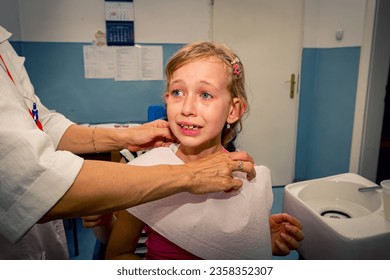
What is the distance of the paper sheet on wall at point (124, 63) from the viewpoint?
3139 mm

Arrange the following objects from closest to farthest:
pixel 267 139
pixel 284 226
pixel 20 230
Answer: pixel 20 230 < pixel 284 226 < pixel 267 139

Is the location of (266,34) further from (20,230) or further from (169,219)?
(20,230)

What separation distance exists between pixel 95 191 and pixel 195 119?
42cm

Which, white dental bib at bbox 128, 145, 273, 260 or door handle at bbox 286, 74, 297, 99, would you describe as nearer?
white dental bib at bbox 128, 145, 273, 260

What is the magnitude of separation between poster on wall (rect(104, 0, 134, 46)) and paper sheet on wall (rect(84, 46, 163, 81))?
0.29ft

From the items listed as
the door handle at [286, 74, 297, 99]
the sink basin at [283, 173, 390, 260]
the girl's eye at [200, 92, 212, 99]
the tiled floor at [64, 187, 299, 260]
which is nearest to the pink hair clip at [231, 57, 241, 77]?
the girl's eye at [200, 92, 212, 99]

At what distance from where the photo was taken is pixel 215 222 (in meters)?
0.99

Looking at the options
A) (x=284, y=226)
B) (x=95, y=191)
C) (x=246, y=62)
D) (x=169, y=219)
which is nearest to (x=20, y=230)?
(x=95, y=191)

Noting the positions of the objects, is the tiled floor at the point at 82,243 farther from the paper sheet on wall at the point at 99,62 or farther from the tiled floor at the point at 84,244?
the paper sheet on wall at the point at 99,62

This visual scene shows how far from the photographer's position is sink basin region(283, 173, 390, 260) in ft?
3.09

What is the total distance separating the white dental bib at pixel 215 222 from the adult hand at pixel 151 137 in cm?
32

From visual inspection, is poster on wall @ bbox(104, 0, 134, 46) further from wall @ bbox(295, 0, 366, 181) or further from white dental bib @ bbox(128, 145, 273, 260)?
white dental bib @ bbox(128, 145, 273, 260)

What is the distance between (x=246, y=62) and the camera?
11.1 feet

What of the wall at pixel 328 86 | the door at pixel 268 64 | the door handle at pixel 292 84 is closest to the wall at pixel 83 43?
the door at pixel 268 64
